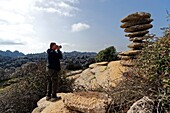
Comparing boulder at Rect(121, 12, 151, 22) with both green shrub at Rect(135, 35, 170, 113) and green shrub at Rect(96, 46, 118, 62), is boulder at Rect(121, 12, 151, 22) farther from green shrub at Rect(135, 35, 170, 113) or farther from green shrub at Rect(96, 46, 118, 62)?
green shrub at Rect(96, 46, 118, 62)

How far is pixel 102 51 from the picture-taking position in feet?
79.9

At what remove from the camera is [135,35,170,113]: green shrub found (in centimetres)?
443

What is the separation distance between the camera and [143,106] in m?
4.64

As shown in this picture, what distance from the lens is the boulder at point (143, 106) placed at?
4598 mm

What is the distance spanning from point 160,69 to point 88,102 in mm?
1766

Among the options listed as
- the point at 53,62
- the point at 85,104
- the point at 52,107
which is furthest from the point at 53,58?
the point at 85,104

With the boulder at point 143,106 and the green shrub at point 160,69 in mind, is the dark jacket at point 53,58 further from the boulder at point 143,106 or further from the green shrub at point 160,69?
the boulder at point 143,106

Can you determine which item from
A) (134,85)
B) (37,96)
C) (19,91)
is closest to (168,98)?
(134,85)

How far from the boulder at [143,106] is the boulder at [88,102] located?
3.10 ft

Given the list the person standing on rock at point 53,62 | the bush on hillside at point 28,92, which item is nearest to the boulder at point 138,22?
the bush on hillside at point 28,92

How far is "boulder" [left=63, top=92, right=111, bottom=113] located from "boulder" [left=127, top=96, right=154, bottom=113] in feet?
3.10

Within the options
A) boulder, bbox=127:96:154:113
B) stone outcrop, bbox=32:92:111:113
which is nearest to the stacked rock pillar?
stone outcrop, bbox=32:92:111:113

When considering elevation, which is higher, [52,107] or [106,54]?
[106,54]

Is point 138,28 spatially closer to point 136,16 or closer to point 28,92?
point 136,16
